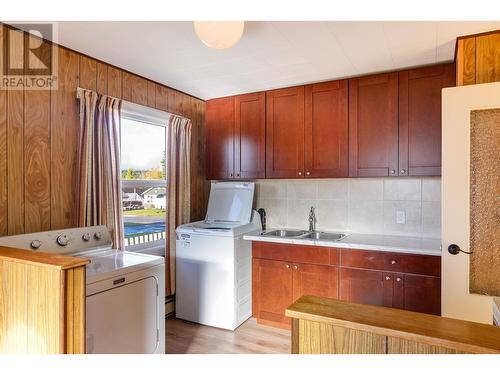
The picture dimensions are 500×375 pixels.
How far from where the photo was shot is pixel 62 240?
204 centimetres

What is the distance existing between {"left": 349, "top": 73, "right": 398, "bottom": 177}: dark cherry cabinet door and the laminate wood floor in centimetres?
156

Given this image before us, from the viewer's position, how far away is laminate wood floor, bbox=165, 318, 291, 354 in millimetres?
2482

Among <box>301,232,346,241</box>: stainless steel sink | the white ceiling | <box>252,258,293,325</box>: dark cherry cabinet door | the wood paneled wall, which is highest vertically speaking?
the white ceiling

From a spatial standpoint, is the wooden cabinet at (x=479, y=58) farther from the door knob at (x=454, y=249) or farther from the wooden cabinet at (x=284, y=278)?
the wooden cabinet at (x=284, y=278)

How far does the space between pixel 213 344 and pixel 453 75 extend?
2827 mm

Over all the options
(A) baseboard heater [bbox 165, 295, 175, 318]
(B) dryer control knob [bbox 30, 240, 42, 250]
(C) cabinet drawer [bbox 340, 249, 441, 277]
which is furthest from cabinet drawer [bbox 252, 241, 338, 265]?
(B) dryer control knob [bbox 30, 240, 42, 250]

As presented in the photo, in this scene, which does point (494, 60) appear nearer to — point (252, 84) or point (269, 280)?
point (252, 84)

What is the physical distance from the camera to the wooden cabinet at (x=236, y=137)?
10.5 feet

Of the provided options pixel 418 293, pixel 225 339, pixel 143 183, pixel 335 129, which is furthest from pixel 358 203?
pixel 143 183

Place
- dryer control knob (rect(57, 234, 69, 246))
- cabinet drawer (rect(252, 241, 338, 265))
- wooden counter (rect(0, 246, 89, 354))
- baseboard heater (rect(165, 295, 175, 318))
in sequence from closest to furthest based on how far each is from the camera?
wooden counter (rect(0, 246, 89, 354))
dryer control knob (rect(57, 234, 69, 246))
cabinet drawer (rect(252, 241, 338, 265))
baseboard heater (rect(165, 295, 175, 318))

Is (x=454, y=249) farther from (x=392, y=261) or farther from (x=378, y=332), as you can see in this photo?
(x=378, y=332)

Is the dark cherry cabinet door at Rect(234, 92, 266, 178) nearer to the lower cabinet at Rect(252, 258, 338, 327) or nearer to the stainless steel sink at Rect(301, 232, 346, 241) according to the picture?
A: the stainless steel sink at Rect(301, 232, 346, 241)

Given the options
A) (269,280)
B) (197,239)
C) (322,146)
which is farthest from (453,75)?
(197,239)

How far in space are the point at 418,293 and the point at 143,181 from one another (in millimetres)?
2502
